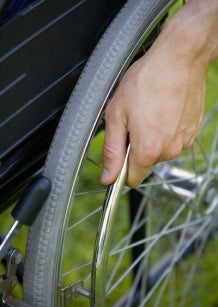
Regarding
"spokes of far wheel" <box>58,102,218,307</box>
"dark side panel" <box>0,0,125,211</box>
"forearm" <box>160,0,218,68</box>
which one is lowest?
"spokes of far wheel" <box>58,102,218,307</box>

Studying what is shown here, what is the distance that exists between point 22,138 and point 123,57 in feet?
0.58

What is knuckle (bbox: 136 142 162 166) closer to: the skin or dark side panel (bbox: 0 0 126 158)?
the skin

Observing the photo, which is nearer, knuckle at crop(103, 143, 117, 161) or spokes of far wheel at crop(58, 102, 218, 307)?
knuckle at crop(103, 143, 117, 161)

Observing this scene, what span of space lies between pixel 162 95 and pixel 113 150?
100 mm

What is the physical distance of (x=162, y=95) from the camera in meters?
0.97

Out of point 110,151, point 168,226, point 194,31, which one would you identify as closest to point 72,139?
point 110,151

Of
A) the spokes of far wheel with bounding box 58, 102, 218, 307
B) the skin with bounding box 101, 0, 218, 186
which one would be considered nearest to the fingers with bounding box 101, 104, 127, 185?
the skin with bounding box 101, 0, 218, 186

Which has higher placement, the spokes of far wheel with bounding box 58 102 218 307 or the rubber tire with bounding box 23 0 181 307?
the rubber tire with bounding box 23 0 181 307

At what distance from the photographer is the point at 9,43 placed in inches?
35.7

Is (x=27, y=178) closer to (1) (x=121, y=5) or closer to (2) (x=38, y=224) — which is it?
(2) (x=38, y=224)

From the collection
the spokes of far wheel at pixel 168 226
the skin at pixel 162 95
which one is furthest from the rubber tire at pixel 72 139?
the spokes of far wheel at pixel 168 226

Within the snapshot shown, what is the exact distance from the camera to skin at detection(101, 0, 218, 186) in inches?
38.0

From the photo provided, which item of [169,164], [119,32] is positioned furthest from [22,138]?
[169,164]

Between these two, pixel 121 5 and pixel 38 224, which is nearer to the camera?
pixel 38 224
